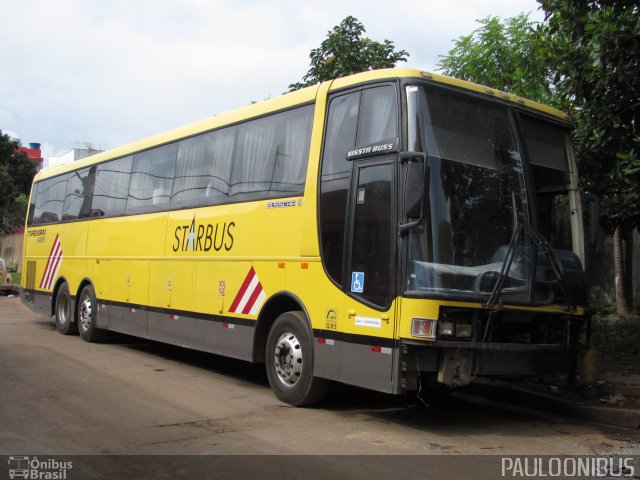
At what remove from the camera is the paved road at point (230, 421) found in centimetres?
561

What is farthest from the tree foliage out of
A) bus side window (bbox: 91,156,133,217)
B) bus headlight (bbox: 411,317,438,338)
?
bus side window (bbox: 91,156,133,217)

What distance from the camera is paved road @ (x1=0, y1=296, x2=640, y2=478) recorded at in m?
5.61

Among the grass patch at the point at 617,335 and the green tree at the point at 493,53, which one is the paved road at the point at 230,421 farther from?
the green tree at the point at 493,53

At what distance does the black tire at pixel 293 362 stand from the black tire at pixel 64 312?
23.4 feet

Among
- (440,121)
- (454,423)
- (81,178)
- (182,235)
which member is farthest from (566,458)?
(81,178)

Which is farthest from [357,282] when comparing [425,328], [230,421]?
Result: [230,421]

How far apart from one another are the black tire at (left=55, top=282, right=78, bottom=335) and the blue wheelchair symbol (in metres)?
8.64

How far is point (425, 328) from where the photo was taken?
18.6 feet

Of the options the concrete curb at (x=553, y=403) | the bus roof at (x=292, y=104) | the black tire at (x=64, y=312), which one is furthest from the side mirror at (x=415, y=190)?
the black tire at (x=64, y=312)

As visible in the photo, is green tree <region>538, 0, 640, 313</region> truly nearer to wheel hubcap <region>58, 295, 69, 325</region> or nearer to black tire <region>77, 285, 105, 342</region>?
black tire <region>77, 285, 105, 342</region>

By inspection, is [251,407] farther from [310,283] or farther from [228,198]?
[228,198]

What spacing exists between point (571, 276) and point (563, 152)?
1494 millimetres

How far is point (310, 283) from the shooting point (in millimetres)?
6895

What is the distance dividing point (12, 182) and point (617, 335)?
33.2 m
